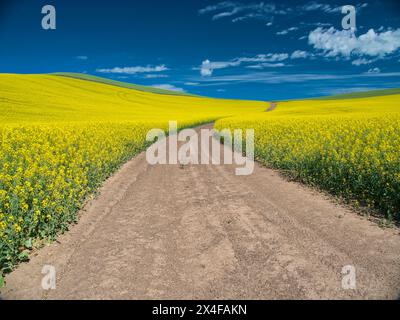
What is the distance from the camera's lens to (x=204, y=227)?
23.2 ft

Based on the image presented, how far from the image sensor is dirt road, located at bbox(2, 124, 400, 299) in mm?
4711

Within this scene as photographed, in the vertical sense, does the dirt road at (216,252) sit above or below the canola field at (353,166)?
below

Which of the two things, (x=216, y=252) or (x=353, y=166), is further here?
(x=353, y=166)

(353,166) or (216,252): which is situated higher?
(353,166)

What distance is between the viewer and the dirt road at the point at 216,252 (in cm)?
471

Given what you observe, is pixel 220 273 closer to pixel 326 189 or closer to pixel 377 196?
pixel 377 196

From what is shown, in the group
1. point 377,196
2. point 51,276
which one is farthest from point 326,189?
point 51,276

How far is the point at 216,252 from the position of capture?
5863mm

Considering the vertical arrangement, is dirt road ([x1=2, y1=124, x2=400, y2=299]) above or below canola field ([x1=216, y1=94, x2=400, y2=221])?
below

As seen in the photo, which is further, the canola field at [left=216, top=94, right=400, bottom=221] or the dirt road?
the canola field at [left=216, top=94, right=400, bottom=221]

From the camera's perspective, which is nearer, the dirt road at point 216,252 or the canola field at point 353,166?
the dirt road at point 216,252

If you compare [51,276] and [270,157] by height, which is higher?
[270,157]
